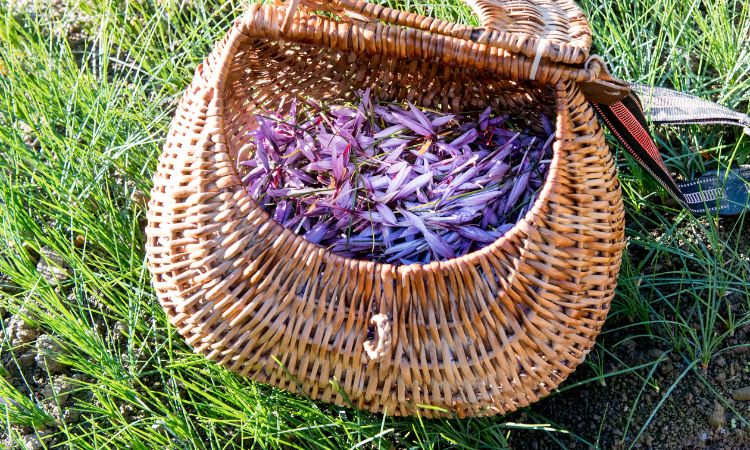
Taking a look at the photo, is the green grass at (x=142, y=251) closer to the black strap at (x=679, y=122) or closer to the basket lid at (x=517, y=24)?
the black strap at (x=679, y=122)

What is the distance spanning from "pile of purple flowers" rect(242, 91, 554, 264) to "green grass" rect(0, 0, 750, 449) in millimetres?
304

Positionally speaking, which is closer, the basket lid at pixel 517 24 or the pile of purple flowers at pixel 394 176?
the basket lid at pixel 517 24

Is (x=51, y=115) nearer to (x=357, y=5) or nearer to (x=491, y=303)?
(x=357, y=5)

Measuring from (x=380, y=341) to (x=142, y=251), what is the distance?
2.58 ft

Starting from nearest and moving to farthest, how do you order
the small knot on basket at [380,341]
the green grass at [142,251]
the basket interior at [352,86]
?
the small knot on basket at [380,341]
the green grass at [142,251]
the basket interior at [352,86]

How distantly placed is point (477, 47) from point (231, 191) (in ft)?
1.65

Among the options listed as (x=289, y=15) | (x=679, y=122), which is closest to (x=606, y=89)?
(x=679, y=122)

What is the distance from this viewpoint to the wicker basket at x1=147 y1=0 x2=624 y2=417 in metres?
1.33

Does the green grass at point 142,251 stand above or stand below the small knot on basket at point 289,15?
below

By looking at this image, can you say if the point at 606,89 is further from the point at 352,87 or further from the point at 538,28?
the point at 352,87

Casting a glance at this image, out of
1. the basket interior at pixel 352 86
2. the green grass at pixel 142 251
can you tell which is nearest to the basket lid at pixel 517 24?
the basket interior at pixel 352 86

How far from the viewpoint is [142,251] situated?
1.85 metres

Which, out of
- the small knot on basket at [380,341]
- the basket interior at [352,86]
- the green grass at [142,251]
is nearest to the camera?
the small knot on basket at [380,341]

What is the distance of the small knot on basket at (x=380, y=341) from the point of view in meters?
1.29
